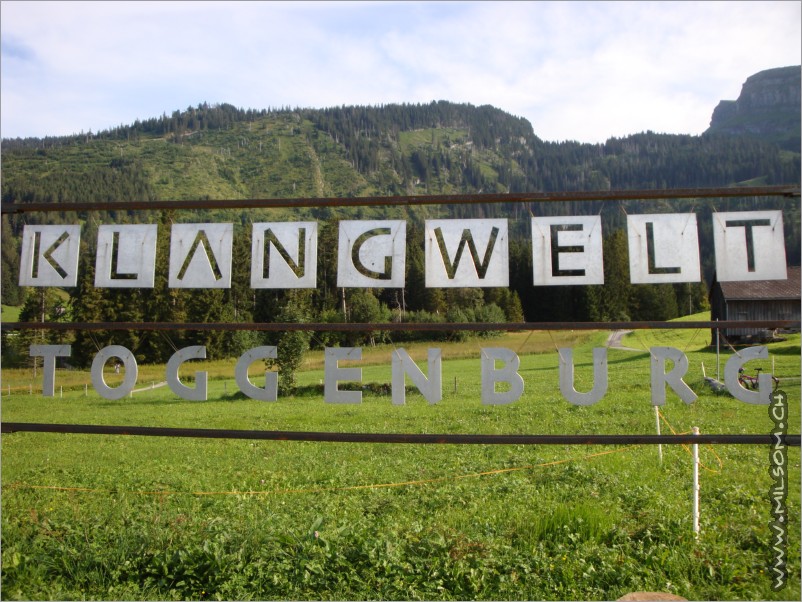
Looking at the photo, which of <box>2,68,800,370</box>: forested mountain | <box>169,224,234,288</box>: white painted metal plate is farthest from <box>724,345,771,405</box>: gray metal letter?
<box>2,68,800,370</box>: forested mountain

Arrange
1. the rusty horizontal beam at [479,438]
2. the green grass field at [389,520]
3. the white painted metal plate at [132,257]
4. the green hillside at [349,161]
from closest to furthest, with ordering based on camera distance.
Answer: the rusty horizontal beam at [479,438] < the green grass field at [389,520] < the white painted metal plate at [132,257] < the green hillside at [349,161]

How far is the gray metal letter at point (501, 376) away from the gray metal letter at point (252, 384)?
4.90 feet

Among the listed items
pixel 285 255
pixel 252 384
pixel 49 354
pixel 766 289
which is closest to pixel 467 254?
pixel 285 255

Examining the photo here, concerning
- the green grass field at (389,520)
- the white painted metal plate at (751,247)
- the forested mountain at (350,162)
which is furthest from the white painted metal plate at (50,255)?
the forested mountain at (350,162)

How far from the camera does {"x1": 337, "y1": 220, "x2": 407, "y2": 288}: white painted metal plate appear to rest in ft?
13.4

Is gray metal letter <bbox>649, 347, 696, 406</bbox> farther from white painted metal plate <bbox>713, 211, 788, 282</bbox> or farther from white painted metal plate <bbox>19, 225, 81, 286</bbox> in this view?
white painted metal plate <bbox>19, 225, 81, 286</bbox>

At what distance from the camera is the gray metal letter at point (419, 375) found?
3.97 metres

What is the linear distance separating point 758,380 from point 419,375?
2.25 m

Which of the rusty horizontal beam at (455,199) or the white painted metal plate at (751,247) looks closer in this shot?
the rusty horizontal beam at (455,199)

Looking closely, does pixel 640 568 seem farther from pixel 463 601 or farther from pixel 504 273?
pixel 504 273

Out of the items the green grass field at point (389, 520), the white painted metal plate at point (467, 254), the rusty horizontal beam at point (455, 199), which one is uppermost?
the rusty horizontal beam at point (455, 199)

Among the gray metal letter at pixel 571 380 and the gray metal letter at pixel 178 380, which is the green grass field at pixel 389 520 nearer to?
the gray metal letter at pixel 571 380

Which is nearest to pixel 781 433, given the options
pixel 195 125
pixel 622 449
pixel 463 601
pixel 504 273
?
pixel 504 273

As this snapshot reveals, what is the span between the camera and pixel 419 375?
13.4 ft
